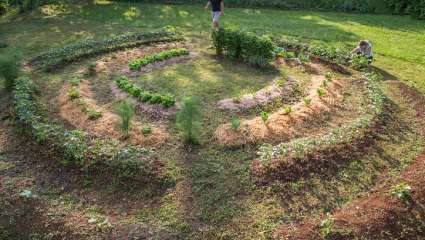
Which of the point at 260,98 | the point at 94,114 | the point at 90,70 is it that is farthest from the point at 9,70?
the point at 260,98

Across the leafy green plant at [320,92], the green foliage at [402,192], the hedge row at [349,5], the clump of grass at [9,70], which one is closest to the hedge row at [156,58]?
the clump of grass at [9,70]

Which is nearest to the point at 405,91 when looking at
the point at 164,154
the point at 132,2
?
the point at 164,154

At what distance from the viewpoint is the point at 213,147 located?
32.7 ft

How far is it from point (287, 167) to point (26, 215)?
5.01 m

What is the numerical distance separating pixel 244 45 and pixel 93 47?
5610 millimetres

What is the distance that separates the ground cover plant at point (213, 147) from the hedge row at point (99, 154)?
0.03 m

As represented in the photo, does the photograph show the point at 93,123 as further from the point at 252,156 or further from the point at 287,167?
the point at 287,167

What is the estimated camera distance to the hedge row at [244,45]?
559 inches

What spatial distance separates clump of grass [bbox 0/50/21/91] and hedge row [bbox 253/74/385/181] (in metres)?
7.51

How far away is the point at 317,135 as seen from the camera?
1043cm

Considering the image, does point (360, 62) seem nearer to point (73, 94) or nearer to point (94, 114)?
point (94, 114)

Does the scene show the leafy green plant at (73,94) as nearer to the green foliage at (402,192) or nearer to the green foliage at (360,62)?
the green foliage at (402,192)

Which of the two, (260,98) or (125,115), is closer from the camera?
(125,115)

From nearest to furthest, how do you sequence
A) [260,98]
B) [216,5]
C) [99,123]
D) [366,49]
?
[99,123], [260,98], [366,49], [216,5]
